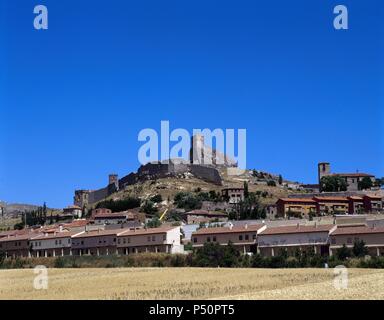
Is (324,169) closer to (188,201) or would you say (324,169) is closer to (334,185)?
(334,185)

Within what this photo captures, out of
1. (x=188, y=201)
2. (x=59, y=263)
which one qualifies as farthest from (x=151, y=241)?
(x=188, y=201)

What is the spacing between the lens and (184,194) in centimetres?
10975

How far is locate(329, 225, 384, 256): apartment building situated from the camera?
191ft

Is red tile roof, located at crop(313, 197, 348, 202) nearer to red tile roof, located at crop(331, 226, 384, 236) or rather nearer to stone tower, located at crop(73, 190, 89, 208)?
red tile roof, located at crop(331, 226, 384, 236)

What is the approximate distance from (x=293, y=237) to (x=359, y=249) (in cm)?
839

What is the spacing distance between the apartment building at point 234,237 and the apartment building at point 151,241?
234cm

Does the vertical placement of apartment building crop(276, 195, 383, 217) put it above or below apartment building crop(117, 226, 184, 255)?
above

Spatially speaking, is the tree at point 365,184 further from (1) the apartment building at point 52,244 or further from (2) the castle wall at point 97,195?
(1) the apartment building at point 52,244

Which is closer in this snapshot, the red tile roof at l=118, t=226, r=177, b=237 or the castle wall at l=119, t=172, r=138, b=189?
the red tile roof at l=118, t=226, r=177, b=237

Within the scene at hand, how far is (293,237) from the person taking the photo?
63.7m

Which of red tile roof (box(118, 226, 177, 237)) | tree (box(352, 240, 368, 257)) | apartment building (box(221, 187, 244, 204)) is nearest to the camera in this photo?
tree (box(352, 240, 368, 257))

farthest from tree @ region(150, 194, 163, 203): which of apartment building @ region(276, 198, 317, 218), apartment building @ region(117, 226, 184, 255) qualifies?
apartment building @ region(117, 226, 184, 255)
